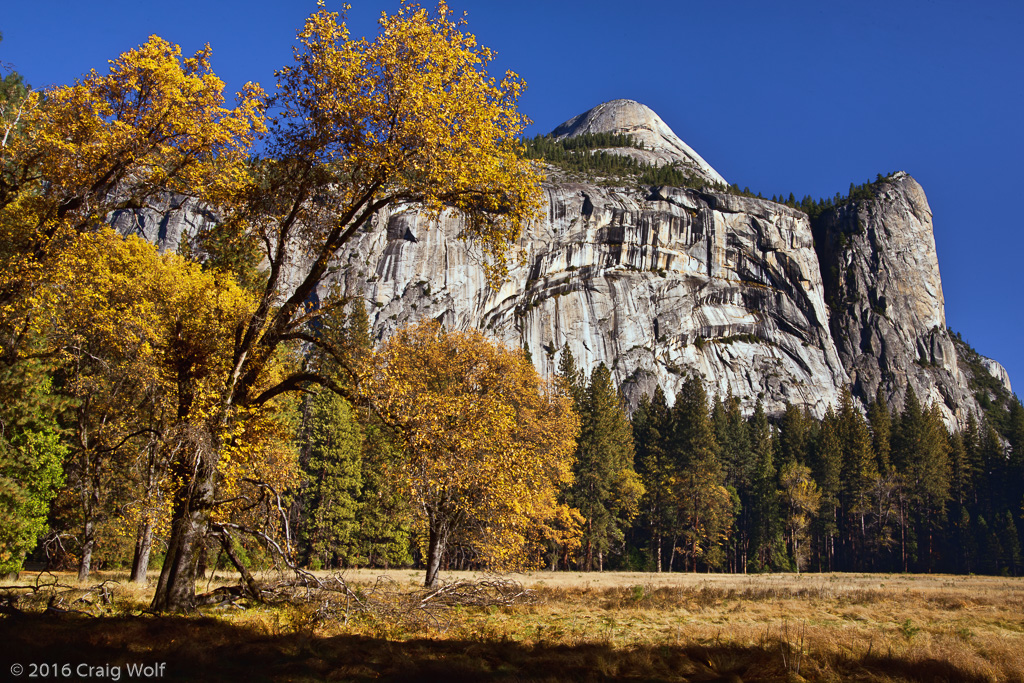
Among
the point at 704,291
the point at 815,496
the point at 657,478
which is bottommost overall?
the point at 815,496

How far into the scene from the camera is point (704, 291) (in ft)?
386

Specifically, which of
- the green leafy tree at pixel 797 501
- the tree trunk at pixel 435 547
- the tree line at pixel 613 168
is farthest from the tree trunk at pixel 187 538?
the tree line at pixel 613 168

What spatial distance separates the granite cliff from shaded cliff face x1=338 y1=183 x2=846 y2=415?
25 cm

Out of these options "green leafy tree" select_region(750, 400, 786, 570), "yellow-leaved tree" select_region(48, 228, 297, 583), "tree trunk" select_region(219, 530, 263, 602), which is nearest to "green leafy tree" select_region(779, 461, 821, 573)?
"green leafy tree" select_region(750, 400, 786, 570)

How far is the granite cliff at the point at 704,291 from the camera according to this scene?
9562 centimetres

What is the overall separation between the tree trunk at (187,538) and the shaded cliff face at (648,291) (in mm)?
80821

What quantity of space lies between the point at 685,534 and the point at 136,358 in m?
59.5

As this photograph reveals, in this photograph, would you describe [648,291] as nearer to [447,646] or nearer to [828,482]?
[828,482]

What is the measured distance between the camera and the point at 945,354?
12688 cm

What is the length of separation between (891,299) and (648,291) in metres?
55.6

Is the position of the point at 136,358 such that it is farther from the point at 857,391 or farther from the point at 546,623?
the point at 857,391

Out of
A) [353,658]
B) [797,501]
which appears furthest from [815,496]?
[353,658]

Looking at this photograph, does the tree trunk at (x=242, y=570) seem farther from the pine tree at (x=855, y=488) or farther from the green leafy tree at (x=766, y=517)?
the pine tree at (x=855, y=488)

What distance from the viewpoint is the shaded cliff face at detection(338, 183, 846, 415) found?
3698 inches
